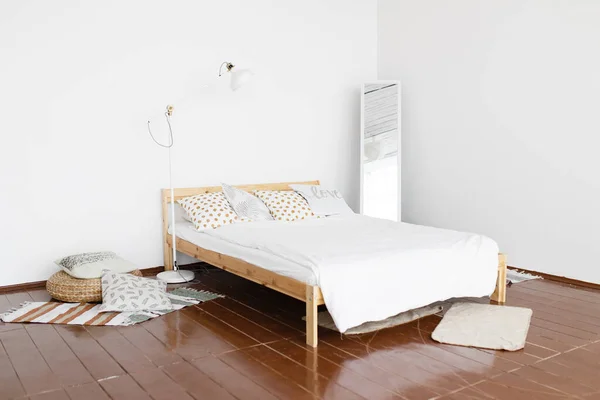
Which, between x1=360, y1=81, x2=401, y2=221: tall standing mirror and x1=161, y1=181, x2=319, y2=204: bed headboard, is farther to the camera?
x1=360, y1=81, x2=401, y2=221: tall standing mirror

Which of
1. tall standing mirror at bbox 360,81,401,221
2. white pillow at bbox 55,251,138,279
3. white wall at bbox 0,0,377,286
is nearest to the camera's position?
white pillow at bbox 55,251,138,279

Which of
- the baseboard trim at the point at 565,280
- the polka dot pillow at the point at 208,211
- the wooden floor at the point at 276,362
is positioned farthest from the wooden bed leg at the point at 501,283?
the polka dot pillow at the point at 208,211

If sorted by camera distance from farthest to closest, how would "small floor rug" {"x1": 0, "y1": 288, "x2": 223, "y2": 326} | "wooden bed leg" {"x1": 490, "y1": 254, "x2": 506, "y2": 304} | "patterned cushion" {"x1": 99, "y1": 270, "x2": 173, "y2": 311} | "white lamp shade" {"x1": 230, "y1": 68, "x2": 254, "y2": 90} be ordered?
1. "white lamp shade" {"x1": 230, "y1": 68, "x2": 254, "y2": 90}
2. "wooden bed leg" {"x1": 490, "y1": 254, "x2": 506, "y2": 304}
3. "patterned cushion" {"x1": 99, "y1": 270, "x2": 173, "y2": 311}
4. "small floor rug" {"x1": 0, "y1": 288, "x2": 223, "y2": 326}

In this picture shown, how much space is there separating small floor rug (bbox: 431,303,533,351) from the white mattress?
84 centimetres

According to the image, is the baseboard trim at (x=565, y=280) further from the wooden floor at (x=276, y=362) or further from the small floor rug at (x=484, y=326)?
the small floor rug at (x=484, y=326)

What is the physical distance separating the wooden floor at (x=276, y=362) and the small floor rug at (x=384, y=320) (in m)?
0.07

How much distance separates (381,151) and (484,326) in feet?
8.89

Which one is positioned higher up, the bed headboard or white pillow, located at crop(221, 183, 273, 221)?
the bed headboard

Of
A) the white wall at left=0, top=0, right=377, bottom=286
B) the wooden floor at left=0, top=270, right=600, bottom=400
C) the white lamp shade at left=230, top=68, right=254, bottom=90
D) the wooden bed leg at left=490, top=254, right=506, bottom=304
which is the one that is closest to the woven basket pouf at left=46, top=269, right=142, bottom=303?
the wooden floor at left=0, top=270, right=600, bottom=400

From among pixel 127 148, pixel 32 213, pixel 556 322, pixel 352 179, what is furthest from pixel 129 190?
pixel 556 322

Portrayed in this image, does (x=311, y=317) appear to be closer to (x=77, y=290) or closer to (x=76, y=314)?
(x=76, y=314)

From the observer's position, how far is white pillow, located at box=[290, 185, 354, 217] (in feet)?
16.6

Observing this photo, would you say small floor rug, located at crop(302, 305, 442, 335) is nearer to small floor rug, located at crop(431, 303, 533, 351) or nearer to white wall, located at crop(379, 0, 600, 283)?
small floor rug, located at crop(431, 303, 533, 351)

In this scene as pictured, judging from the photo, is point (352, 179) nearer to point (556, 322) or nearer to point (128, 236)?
point (128, 236)
